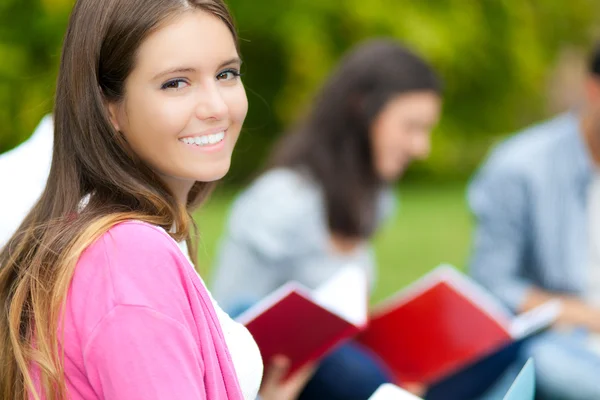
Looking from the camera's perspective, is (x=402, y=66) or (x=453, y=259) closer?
(x=402, y=66)

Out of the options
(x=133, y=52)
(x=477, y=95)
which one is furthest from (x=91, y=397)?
(x=477, y=95)

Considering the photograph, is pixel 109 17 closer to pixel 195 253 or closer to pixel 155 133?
pixel 155 133

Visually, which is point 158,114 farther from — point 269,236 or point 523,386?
point 269,236

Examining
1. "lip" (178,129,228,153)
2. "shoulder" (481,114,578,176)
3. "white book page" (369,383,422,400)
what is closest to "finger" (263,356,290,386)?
"white book page" (369,383,422,400)

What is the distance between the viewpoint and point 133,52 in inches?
53.6

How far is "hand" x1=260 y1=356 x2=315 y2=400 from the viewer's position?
2.16 m

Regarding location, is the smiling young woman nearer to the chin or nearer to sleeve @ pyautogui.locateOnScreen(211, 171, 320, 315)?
the chin

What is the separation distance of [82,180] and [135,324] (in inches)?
11.9

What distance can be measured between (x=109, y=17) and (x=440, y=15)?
7.50m

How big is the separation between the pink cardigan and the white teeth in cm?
19

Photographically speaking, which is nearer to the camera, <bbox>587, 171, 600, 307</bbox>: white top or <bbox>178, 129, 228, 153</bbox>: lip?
<bbox>178, 129, 228, 153</bbox>: lip

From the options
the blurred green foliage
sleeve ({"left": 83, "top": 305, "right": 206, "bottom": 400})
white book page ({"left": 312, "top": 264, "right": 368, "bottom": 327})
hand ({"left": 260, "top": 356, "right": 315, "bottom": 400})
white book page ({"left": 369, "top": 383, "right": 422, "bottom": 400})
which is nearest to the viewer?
sleeve ({"left": 83, "top": 305, "right": 206, "bottom": 400})

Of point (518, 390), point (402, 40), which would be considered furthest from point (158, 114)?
point (402, 40)

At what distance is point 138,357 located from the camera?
1.22m
